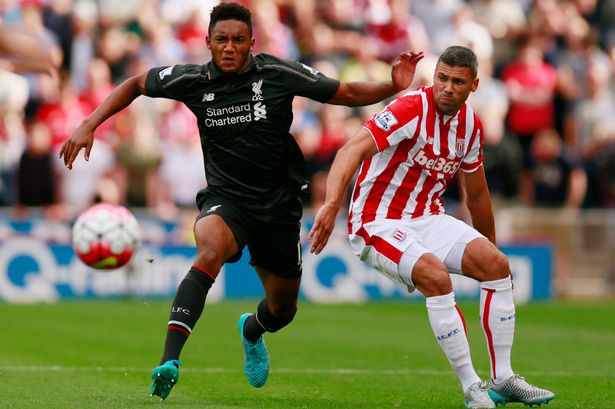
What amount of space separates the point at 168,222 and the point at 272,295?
9562mm

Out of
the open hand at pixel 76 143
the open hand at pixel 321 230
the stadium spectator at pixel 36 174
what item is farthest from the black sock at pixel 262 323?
the stadium spectator at pixel 36 174

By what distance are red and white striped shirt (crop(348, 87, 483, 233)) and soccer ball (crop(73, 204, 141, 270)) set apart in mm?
2530

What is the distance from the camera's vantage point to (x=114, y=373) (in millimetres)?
9734

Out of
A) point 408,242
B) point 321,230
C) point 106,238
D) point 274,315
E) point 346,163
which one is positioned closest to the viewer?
point 321,230

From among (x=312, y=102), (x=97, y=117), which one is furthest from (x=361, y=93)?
(x=312, y=102)

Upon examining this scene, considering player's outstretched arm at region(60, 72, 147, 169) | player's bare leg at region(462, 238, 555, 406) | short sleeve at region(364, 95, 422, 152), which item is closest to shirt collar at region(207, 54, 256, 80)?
player's outstretched arm at region(60, 72, 147, 169)

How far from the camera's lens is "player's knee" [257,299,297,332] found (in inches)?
357

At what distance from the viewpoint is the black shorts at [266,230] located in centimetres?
834

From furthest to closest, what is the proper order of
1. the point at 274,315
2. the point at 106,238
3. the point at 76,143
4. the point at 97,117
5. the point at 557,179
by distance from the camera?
the point at 557,179, the point at 106,238, the point at 274,315, the point at 97,117, the point at 76,143

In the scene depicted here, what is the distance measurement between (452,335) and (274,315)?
166cm

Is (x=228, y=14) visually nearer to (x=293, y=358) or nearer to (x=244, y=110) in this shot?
(x=244, y=110)

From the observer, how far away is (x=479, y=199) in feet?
28.2

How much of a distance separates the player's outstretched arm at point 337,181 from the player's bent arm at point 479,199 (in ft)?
2.78

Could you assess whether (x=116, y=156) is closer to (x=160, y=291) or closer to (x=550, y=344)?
(x=160, y=291)
